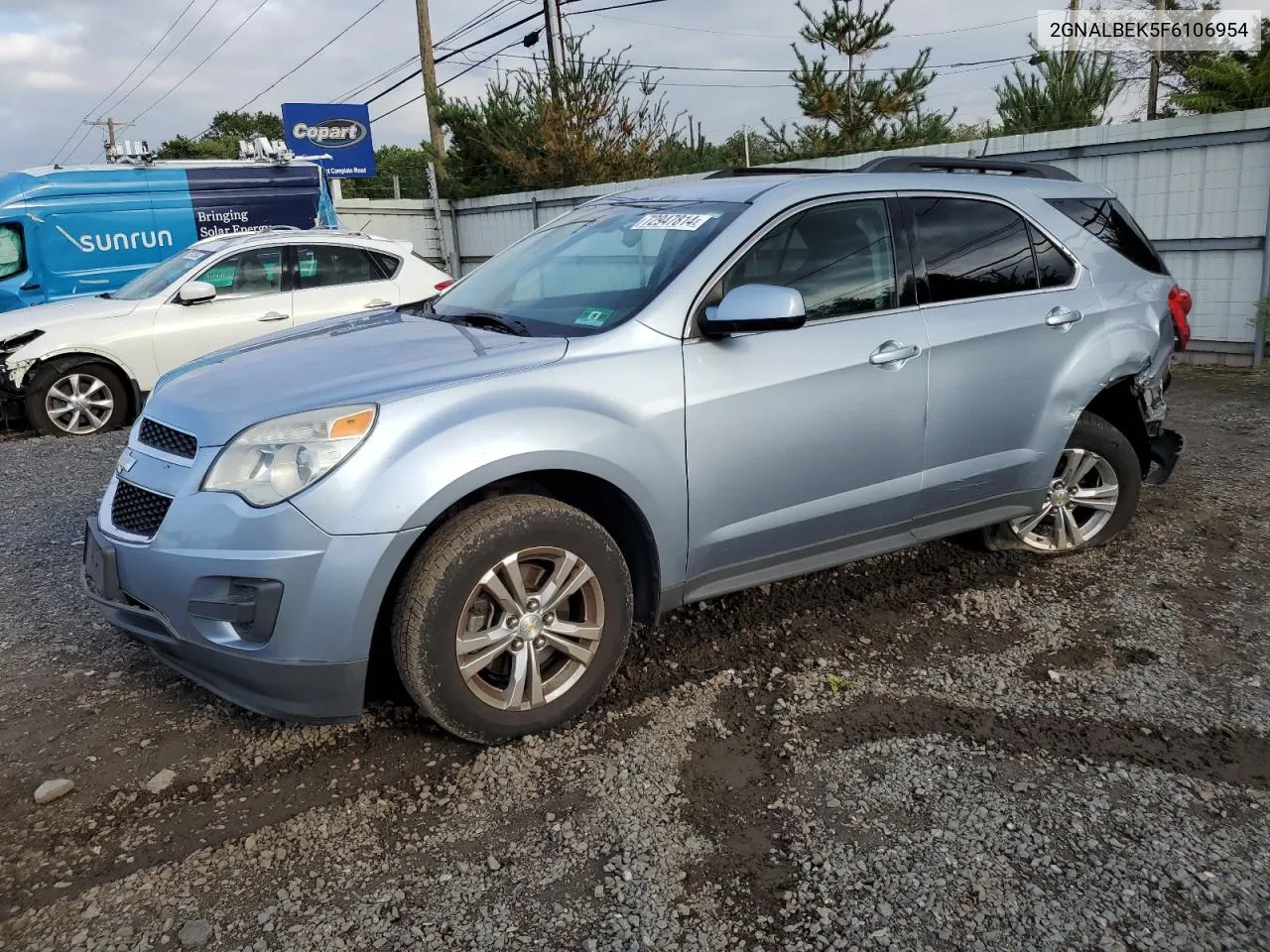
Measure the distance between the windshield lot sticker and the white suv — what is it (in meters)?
4.93

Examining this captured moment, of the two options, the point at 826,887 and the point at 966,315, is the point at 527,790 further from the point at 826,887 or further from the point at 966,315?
the point at 966,315

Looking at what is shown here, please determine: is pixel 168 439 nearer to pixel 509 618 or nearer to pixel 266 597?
pixel 266 597

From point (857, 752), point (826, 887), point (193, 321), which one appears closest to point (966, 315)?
point (857, 752)

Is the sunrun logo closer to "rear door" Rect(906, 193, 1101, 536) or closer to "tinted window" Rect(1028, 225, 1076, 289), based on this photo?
"rear door" Rect(906, 193, 1101, 536)

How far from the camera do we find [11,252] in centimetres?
1034

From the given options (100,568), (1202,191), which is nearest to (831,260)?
(100,568)

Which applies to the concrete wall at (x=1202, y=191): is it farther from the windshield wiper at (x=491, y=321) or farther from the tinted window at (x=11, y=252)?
the tinted window at (x=11, y=252)

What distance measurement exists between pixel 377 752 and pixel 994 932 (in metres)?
1.84

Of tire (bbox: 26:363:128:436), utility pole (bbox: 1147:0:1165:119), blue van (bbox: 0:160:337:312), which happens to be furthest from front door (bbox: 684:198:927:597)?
utility pole (bbox: 1147:0:1165:119)

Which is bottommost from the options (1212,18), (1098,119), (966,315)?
(966,315)

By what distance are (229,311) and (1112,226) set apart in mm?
7057

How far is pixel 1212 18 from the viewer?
14.5m

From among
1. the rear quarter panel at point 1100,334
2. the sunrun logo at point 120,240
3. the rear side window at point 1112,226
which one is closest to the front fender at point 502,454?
the rear quarter panel at point 1100,334

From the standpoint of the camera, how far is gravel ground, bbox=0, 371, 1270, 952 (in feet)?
7.59
